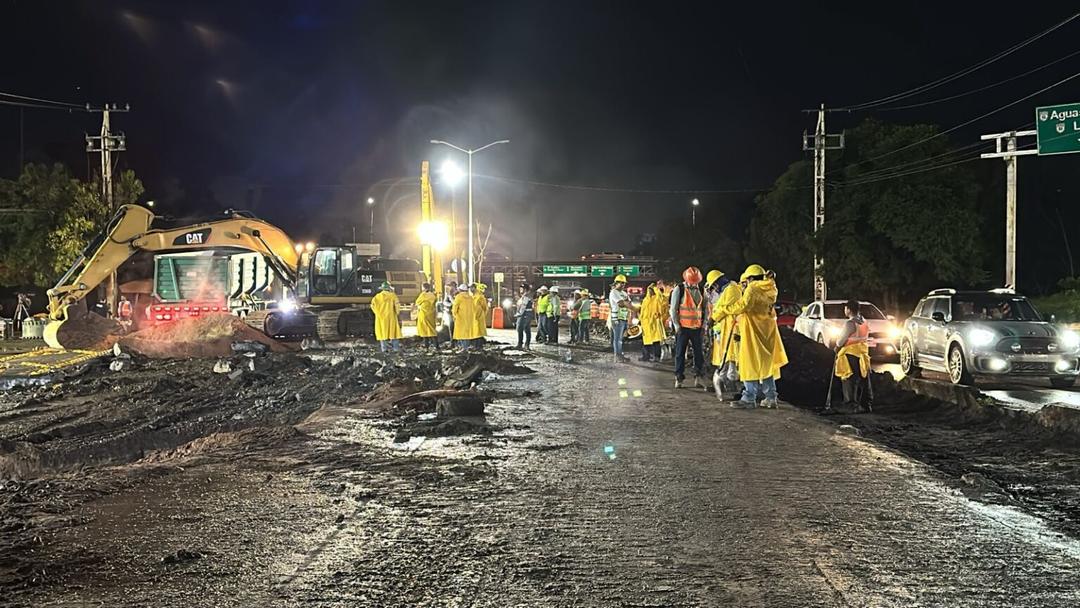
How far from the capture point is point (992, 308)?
16.8 metres

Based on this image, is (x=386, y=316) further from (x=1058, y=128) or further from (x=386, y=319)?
(x=1058, y=128)

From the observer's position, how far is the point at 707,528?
612cm

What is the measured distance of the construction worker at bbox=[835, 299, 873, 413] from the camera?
12.2m

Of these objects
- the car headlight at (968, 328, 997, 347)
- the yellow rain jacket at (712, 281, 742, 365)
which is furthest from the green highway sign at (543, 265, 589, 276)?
the yellow rain jacket at (712, 281, 742, 365)

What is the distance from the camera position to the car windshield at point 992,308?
16547 mm

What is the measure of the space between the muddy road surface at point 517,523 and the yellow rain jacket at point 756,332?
1.16 meters

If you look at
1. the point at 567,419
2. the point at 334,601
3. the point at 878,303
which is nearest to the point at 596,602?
the point at 334,601

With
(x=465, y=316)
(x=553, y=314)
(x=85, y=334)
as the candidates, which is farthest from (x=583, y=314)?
(x=85, y=334)

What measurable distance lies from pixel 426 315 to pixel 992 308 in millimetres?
13236

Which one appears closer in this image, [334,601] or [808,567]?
[334,601]

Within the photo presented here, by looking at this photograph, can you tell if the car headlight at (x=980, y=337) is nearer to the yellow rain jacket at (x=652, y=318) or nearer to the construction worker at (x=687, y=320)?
the construction worker at (x=687, y=320)

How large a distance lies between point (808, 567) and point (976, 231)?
36.9 m

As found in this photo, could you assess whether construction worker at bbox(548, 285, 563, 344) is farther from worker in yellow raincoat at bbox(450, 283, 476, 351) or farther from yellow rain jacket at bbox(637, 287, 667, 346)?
yellow rain jacket at bbox(637, 287, 667, 346)

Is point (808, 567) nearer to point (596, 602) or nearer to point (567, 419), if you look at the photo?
point (596, 602)
